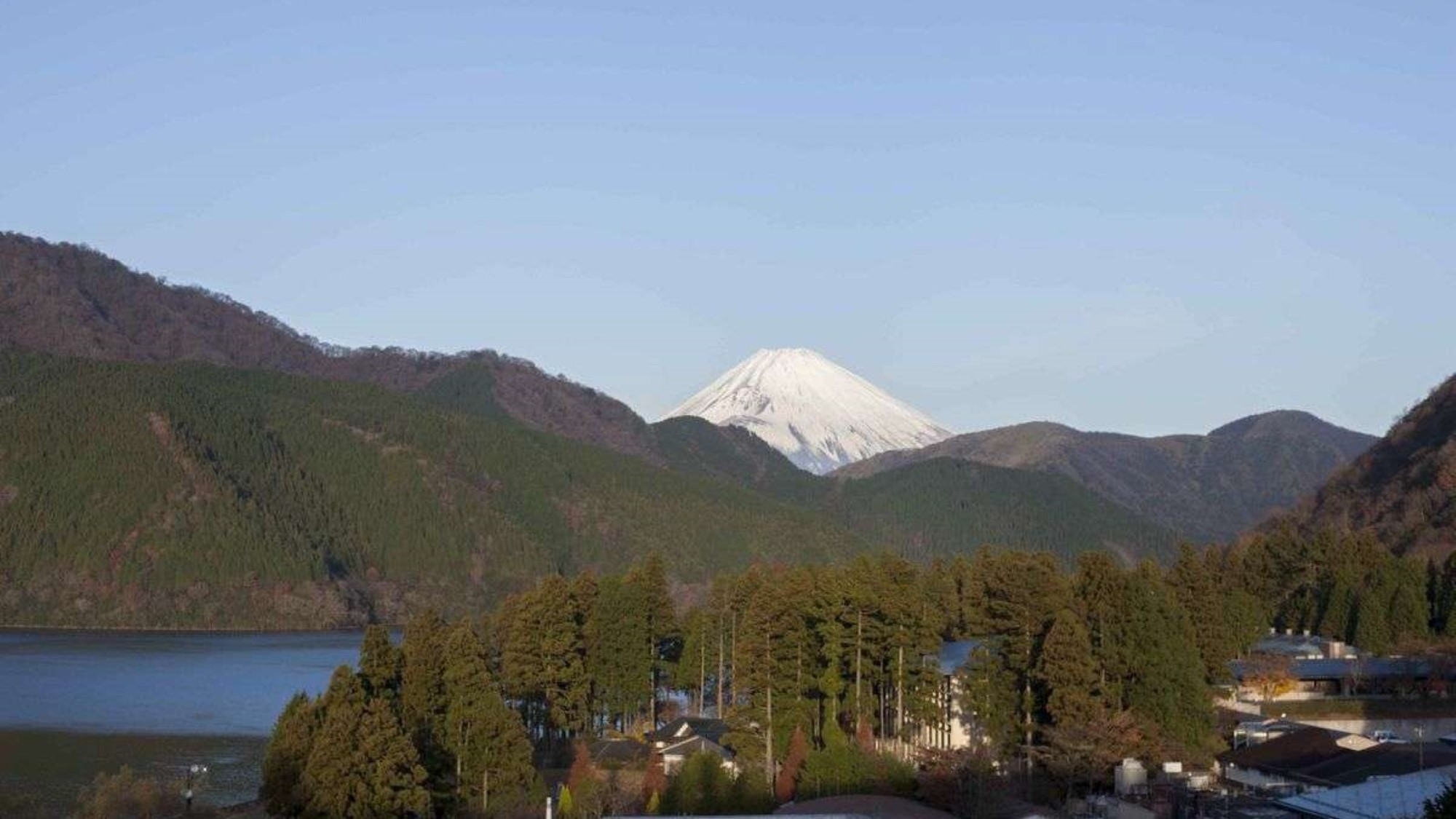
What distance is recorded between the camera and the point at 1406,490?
7762cm

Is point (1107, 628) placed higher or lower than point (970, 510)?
lower

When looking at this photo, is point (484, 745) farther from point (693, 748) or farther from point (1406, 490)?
point (1406, 490)

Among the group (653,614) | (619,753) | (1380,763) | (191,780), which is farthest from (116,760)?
(1380,763)

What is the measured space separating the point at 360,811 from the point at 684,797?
513 cm

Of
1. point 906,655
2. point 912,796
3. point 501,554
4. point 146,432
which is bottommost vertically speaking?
point 912,796

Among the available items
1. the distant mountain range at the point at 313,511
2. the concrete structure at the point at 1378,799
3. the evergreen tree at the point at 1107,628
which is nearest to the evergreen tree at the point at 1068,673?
the evergreen tree at the point at 1107,628

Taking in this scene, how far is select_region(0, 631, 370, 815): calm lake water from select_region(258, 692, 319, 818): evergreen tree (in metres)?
6.53

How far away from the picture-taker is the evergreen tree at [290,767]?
25.3 meters

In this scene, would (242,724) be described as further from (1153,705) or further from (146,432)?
(146,432)

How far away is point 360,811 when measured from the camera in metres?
24.9

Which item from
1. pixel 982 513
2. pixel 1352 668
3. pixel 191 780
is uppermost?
pixel 982 513

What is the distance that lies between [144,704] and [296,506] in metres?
70.8

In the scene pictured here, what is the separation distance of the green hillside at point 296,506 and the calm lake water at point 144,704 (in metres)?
15.4

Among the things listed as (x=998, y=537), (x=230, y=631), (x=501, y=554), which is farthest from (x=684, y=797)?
(x=998, y=537)
